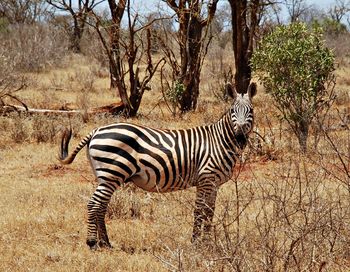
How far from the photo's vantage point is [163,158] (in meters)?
5.80

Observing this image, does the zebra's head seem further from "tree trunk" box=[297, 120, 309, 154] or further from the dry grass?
"tree trunk" box=[297, 120, 309, 154]

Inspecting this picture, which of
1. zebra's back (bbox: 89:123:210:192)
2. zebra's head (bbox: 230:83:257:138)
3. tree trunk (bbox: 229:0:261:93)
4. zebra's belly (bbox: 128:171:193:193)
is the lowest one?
zebra's belly (bbox: 128:171:193:193)

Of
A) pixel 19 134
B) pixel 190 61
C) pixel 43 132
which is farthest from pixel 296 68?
pixel 19 134

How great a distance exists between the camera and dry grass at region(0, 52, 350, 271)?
3.87 m

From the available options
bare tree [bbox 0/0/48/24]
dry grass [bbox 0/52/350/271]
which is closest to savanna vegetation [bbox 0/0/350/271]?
dry grass [bbox 0/52/350/271]

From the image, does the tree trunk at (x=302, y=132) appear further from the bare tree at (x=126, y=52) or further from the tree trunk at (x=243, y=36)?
the bare tree at (x=126, y=52)

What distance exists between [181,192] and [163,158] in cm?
115

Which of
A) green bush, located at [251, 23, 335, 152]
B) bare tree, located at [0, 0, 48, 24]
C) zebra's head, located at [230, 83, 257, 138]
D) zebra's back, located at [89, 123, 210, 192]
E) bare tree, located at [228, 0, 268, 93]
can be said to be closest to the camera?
zebra's back, located at [89, 123, 210, 192]

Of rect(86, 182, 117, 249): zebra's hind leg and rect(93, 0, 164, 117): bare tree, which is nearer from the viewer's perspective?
rect(86, 182, 117, 249): zebra's hind leg

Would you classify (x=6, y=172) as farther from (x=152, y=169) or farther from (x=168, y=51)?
(x=168, y=51)

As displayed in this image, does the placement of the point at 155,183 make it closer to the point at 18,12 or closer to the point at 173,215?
the point at 173,215

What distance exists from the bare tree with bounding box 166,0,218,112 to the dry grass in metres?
1.96

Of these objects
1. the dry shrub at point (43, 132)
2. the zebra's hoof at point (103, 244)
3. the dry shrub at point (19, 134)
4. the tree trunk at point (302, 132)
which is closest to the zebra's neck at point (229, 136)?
the zebra's hoof at point (103, 244)

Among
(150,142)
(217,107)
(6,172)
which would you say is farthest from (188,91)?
(150,142)
